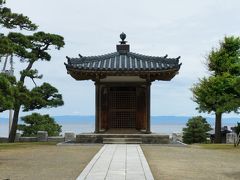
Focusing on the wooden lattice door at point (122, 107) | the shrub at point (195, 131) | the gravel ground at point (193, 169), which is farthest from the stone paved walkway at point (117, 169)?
the shrub at point (195, 131)

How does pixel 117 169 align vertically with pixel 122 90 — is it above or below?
below

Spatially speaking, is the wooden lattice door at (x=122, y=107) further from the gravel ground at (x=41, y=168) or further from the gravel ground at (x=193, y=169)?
the gravel ground at (x=193, y=169)

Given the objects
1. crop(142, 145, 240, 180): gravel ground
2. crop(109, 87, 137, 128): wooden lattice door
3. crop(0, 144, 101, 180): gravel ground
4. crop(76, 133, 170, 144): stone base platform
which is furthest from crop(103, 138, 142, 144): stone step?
crop(142, 145, 240, 180): gravel ground

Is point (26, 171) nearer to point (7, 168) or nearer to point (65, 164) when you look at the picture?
point (7, 168)

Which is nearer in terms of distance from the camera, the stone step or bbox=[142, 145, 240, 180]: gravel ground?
bbox=[142, 145, 240, 180]: gravel ground

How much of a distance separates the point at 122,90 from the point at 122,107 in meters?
1.14

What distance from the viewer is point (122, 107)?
28234mm

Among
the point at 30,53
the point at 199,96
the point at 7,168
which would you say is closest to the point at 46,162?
the point at 7,168

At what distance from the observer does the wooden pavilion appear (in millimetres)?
27125

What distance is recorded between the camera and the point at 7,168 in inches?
530

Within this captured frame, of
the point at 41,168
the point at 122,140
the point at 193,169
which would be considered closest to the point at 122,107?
the point at 122,140

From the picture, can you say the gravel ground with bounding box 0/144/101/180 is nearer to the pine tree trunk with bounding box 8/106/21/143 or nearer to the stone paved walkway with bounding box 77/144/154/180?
the stone paved walkway with bounding box 77/144/154/180

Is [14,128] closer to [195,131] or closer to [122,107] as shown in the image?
→ [122,107]

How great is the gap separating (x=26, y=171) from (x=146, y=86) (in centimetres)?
1551
